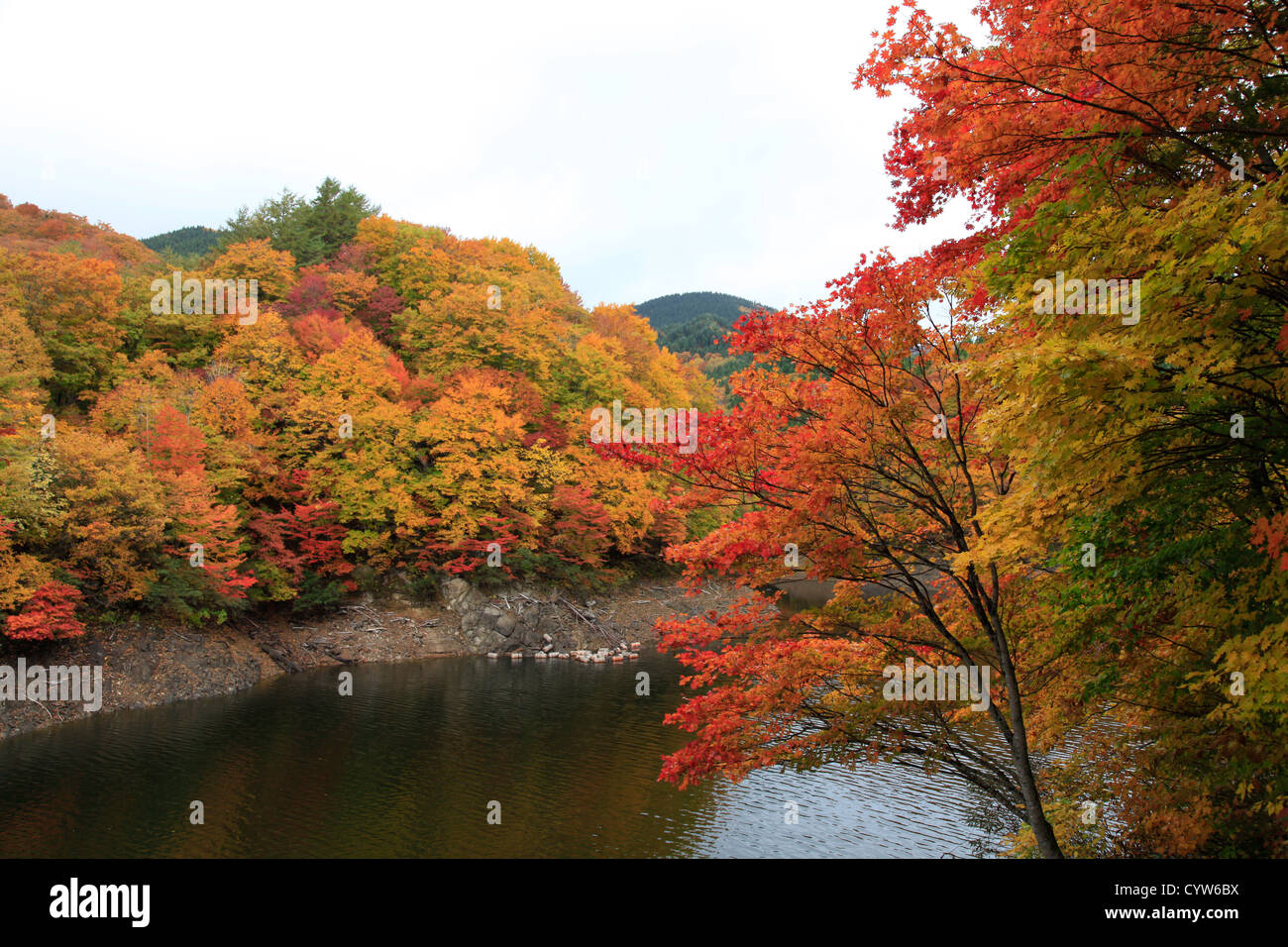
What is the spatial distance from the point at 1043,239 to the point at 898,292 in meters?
1.89

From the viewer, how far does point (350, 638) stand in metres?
26.9

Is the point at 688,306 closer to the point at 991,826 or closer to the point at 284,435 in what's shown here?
the point at 284,435

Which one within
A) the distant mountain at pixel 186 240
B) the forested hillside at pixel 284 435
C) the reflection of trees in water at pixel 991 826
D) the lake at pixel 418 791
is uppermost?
the distant mountain at pixel 186 240

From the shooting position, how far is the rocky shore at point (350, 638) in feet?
63.8

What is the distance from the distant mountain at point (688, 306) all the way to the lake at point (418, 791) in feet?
376

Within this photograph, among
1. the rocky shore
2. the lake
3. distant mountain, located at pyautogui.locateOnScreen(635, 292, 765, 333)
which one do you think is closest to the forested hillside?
the rocky shore

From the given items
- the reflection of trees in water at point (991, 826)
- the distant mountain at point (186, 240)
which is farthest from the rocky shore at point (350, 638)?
the distant mountain at point (186, 240)

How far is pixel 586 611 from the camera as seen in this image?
3134cm

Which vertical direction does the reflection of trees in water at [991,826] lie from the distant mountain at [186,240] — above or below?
below

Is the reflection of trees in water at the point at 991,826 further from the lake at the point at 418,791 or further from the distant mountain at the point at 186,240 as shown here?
the distant mountain at the point at 186,240

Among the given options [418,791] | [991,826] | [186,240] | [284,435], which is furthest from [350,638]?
[186,240]

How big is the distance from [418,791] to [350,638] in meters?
13.8

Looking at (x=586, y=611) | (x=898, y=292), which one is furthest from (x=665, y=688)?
(x=898, y=292)
